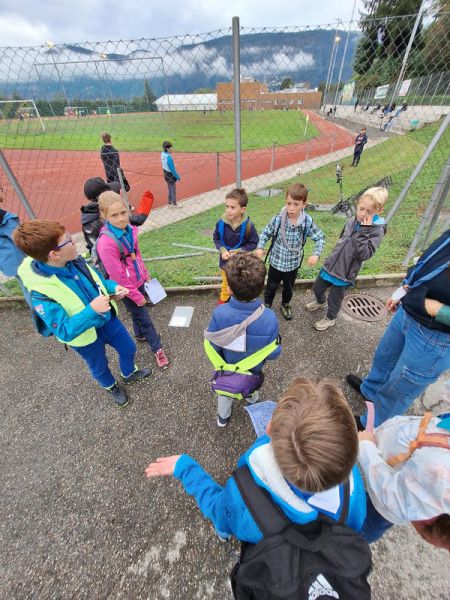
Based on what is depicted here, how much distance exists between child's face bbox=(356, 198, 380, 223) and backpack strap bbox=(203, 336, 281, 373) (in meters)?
1.61

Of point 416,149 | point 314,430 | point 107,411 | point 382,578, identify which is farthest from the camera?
point 416,149

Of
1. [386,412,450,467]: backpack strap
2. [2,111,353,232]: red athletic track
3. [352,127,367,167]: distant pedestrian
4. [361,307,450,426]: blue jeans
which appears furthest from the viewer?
[352,127,367,167]: distant pedestrian

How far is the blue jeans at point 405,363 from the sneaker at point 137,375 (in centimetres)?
215

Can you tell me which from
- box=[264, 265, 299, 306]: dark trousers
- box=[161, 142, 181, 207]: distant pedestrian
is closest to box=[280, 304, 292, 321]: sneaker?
box=[264, 265, 299, 306]: dark trousers

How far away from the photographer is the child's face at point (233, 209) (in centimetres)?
306

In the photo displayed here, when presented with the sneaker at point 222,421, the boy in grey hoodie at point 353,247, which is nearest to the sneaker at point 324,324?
the boy in grey hoodie at point 353,247

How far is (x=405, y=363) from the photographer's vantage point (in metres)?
2.03

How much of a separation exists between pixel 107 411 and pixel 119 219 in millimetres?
1879

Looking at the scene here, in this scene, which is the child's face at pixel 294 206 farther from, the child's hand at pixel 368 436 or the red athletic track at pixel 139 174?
the red athletic track at pixel 139 174

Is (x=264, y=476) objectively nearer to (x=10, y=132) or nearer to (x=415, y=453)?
(x=415, y=453)

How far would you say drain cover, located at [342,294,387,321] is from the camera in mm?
3660

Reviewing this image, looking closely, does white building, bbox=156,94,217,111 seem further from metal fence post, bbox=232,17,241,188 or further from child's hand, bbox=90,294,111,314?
child's hand, bbox=90,294,111,314

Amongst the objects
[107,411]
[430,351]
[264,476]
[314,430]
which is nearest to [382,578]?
[430,351]

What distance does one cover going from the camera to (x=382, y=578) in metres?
1.71
